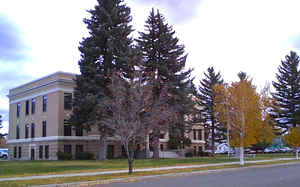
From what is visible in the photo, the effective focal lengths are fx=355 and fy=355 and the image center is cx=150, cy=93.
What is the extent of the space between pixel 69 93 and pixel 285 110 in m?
35.0

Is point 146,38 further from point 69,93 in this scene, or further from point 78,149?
point 78,149

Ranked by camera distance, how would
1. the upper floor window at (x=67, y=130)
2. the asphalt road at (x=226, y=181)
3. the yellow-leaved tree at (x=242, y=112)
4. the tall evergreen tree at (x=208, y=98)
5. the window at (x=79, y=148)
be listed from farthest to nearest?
the tall evergreen tree at (x=208, y=98), the window at (x=79, y=148), the upper floor window at (x=67, y=130), the yellow-leaved tree at (x=242, y=112), the asphalt road at (x=226, y=181)

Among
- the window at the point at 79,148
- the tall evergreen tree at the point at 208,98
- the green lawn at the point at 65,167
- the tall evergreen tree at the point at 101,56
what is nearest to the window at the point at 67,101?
the window at the point at 79,148

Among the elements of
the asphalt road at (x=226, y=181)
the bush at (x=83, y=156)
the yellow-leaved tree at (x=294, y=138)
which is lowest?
the bush at (x=83, y=156)

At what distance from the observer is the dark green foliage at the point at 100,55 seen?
114ft

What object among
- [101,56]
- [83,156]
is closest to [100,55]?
[101,56]

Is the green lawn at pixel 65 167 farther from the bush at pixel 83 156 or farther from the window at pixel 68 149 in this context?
the window at pixel 68 149

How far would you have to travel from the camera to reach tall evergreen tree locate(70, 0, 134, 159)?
3462 centimetres

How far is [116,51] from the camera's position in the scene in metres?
35.7

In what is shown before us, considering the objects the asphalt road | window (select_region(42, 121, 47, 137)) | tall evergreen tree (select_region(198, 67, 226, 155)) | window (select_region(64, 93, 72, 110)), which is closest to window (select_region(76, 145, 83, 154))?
window (select_region(42, 121, 47, 137))

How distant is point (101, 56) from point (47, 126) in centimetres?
1483

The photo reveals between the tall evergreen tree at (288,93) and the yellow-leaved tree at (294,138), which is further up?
the tall evergreen tree at (288,93)

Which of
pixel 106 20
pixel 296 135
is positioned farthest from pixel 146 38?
pixel 296 135

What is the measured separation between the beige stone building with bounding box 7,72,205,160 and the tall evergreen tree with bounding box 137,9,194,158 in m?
10.6
